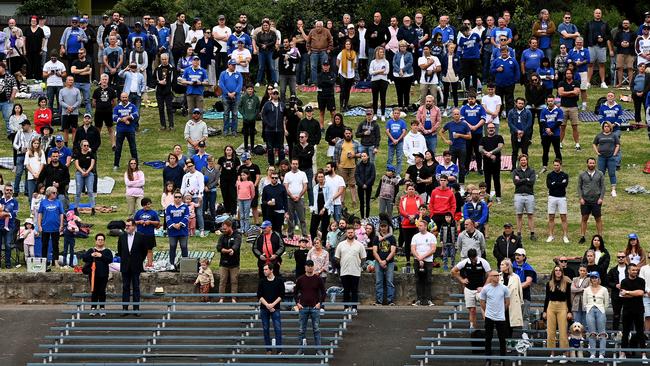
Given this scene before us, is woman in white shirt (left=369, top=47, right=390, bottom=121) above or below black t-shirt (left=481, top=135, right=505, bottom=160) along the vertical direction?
above

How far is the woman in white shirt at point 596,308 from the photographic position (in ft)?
89.4

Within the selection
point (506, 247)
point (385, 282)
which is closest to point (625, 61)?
point (506, 247)

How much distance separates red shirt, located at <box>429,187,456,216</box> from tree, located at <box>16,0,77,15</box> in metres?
27.8

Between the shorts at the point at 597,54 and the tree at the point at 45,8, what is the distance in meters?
20.5

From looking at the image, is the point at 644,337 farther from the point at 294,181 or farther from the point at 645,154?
the point at 645,154

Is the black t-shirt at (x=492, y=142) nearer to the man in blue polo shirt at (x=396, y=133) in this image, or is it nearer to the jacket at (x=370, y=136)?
the man in blue polo shirt at (x=396, y=133)

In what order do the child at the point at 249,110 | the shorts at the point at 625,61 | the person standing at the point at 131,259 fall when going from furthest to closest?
the shorts at the point at 625,61 → the child at the point at 249,110 → the person standing at the point at 131,259

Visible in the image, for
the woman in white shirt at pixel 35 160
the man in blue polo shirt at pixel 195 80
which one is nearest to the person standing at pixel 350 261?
the woman in white shirt at pixel 35 160

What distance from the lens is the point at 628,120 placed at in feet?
135

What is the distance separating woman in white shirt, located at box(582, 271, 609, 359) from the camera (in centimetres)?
2723

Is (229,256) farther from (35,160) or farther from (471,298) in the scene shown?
(35,160)

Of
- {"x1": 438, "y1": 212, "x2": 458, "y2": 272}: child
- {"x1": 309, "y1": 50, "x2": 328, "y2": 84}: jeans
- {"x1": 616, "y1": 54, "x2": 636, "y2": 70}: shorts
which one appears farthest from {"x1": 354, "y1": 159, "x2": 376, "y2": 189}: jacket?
{"x1": 616, "y1": 54, "x2": 636, "y2": 70}: shorts

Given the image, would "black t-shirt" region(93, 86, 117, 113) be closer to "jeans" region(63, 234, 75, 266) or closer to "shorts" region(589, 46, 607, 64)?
"jeans" region(63, 234, 75, 266)

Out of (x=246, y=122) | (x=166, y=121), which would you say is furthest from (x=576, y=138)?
(x=166, y=121)
